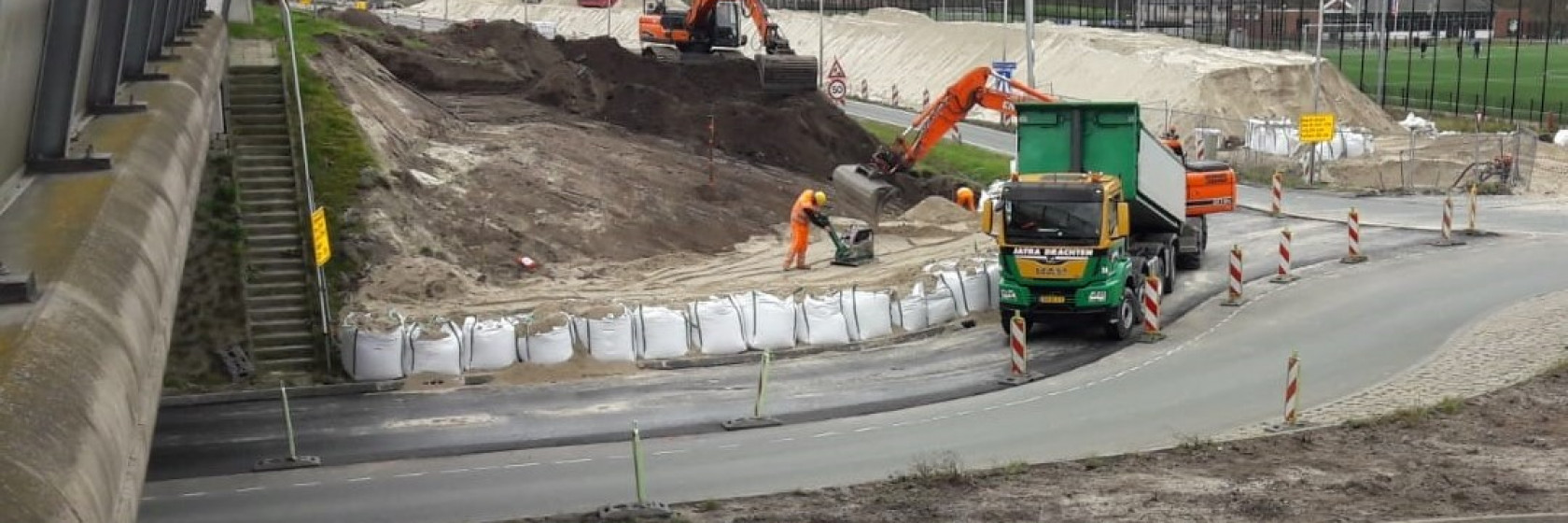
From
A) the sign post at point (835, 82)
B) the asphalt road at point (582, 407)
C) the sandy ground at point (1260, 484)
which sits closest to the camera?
the sandy ground at point (1260, 484)

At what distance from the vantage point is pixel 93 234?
10062 mm

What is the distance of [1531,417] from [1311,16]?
9139cm

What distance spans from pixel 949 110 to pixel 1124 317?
10440 mm

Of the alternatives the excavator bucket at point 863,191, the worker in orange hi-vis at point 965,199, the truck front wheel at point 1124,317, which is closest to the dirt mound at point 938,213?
the excavator bucket at point 863,191

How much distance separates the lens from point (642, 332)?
2600cm

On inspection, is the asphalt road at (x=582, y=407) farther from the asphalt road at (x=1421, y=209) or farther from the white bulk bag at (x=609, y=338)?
the asphalt road at (x=1421, y=209)

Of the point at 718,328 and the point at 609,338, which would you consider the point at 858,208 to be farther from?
the point at 609,338

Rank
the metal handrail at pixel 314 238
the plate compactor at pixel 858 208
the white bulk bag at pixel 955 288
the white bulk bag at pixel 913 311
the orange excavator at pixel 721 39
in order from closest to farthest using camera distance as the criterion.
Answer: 1. the metal handrail at pixel 314 238
2. the white bulk bag at pixel 913 311
3. the white bulk bag at pixel 955 288
4. the plate compactor at pixel 858 208
5. the orange excavator at pixel 721 39

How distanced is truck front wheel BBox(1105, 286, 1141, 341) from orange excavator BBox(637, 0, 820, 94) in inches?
831

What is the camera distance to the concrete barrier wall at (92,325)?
670 cm

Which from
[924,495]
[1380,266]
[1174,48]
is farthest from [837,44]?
[924,495]

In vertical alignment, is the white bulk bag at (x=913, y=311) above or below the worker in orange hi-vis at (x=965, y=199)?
below

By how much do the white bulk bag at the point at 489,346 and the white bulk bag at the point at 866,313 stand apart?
5202 millimetres

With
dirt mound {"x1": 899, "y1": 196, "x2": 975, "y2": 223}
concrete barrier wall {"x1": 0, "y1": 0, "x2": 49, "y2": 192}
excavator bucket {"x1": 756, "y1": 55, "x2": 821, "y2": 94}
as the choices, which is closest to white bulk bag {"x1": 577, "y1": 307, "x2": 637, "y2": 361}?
dirt mound {"x1": 899, "y1": 196, "x2": 975, "y2": 223}
